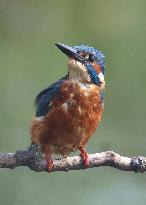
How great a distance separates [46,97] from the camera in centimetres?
426

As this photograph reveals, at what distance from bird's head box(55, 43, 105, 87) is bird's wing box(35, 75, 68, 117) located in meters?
0.14

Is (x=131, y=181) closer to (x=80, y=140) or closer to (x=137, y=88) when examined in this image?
(x=137, y=88)

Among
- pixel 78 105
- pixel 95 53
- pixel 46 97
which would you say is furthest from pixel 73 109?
pixel 95 53

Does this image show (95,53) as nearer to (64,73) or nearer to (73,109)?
(73,109)

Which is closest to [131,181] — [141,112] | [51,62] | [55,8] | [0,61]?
[141,112]

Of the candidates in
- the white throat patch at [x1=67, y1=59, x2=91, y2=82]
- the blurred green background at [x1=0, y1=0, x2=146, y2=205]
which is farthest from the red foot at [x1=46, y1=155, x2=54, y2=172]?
the blurred green background at [x1=0, y1=0, x2=146, y2=205]

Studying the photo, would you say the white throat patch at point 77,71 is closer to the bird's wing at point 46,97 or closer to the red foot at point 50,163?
the bird's wing at point 46,97

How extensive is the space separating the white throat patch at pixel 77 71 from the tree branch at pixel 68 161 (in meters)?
0.35

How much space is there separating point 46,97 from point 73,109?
171 mm

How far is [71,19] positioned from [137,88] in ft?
3.56

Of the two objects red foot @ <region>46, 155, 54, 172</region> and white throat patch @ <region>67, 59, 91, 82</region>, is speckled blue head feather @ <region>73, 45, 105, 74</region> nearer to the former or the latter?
white throat patch @ <region>67, 59, 91, 82</region>

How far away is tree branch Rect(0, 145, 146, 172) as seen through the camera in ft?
12.6

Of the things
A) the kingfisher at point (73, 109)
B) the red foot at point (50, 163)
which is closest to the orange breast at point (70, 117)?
the kingfisher at point (73, 109)

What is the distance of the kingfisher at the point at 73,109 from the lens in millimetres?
4066
